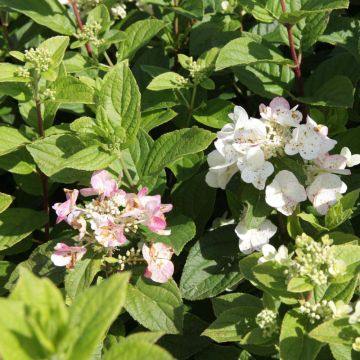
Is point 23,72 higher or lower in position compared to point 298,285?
higher

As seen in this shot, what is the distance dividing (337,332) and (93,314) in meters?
0.63

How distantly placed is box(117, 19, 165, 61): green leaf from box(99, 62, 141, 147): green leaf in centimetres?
50

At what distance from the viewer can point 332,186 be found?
6.34 ft

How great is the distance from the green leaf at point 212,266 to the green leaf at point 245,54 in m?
0.55

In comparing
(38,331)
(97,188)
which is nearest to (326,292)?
(97,188)

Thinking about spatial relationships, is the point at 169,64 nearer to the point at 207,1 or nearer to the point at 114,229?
the point at 207,1

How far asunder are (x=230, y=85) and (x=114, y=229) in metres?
1.18

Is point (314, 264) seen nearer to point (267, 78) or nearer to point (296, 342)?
point (296, 342)

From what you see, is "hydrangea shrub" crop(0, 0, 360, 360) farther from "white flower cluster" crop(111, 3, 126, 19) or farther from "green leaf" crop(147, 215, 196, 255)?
"white flower cluster" crop(111, 3, 126, 19)

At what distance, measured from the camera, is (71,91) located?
222 cm

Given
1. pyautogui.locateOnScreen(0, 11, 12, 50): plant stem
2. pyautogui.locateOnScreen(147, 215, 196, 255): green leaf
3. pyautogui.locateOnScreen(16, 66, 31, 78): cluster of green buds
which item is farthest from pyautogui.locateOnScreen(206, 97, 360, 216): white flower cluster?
pyautogui.locateOnScreen(0, 11, 12, 50): plant stem

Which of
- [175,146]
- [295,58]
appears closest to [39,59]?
[175,146]

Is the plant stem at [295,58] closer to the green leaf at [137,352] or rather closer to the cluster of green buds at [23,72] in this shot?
the cluster of green buds at [23,72]

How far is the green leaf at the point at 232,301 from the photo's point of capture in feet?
6.26
